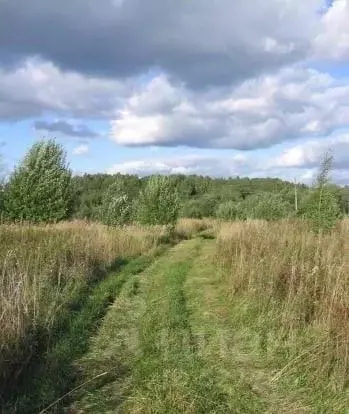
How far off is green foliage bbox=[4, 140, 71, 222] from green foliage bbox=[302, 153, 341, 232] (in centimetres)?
1277

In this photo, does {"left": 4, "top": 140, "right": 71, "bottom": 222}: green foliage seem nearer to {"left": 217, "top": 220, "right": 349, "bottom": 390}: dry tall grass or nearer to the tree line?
the tree line

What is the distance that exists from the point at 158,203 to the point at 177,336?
2313cm

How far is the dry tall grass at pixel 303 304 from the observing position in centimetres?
587

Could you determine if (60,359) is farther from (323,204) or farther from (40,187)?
(40,187)

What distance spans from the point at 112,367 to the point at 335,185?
1504 cm

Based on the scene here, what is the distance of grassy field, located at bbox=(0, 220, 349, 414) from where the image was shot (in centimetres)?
499

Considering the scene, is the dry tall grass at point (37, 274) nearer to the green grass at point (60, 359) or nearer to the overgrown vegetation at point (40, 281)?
the overgrown vegetation at point (40, 281)

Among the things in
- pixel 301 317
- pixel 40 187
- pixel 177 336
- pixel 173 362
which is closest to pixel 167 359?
pixel 173 362

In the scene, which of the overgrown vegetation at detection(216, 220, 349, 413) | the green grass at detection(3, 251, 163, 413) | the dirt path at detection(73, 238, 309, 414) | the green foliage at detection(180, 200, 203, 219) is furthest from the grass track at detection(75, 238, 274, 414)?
the green foliage at detection(180, 200, 203, 219)

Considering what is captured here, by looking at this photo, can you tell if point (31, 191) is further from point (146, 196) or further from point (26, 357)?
point (26, 357)

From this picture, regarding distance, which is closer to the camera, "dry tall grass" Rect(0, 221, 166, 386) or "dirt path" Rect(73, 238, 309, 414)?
"dirt path" Rect(73, 238, 309, 414)

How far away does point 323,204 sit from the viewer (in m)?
18.1

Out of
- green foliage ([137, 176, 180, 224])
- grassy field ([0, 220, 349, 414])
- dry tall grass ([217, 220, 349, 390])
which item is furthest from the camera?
green foliage ([137, 176, 180, 224])

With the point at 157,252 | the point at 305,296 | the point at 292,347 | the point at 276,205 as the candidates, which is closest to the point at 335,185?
the point at 157,252
